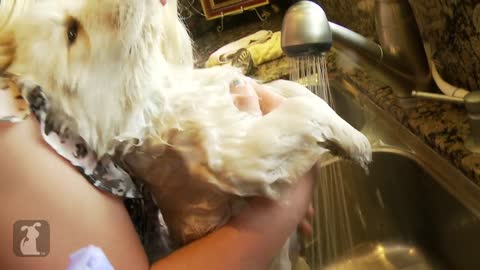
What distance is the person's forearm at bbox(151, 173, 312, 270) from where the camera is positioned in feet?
1.73

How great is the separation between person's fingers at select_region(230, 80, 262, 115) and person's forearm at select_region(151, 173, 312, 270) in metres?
0.11

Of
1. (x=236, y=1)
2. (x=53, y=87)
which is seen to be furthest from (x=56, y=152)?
(x=236, y=1)

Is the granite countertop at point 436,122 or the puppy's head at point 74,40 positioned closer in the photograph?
the puppy's head at point 74,40

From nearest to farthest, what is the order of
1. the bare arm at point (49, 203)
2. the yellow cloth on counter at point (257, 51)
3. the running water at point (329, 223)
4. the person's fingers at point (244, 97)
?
the bare arm at point (49, 203) < the person's fingers at point (244, 97) < the running water at point (329, 223) < the yellow cloth on counter at point (257, 51)

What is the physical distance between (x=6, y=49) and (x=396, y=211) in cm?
69

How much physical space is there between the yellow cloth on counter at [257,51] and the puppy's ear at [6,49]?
86cm

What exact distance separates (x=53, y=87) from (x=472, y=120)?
54cm

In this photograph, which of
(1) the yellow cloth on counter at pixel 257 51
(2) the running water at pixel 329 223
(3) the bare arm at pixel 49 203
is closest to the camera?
(3) the bare arm at pixel 49 203

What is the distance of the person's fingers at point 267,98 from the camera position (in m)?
0.64

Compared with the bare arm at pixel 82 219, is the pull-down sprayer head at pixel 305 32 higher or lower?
higher

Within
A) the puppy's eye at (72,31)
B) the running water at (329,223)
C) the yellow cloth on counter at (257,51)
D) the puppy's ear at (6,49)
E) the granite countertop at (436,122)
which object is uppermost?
the puppy's eye at (72,31)

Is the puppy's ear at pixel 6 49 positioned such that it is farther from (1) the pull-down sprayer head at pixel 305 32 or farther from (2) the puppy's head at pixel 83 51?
(1) the pull-down sprayer head at pixel 305 32

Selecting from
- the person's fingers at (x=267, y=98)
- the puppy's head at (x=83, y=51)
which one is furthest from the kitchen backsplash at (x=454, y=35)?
the puppy's head at (x=83, y=51)

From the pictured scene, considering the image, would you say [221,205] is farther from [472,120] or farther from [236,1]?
[236,1]
